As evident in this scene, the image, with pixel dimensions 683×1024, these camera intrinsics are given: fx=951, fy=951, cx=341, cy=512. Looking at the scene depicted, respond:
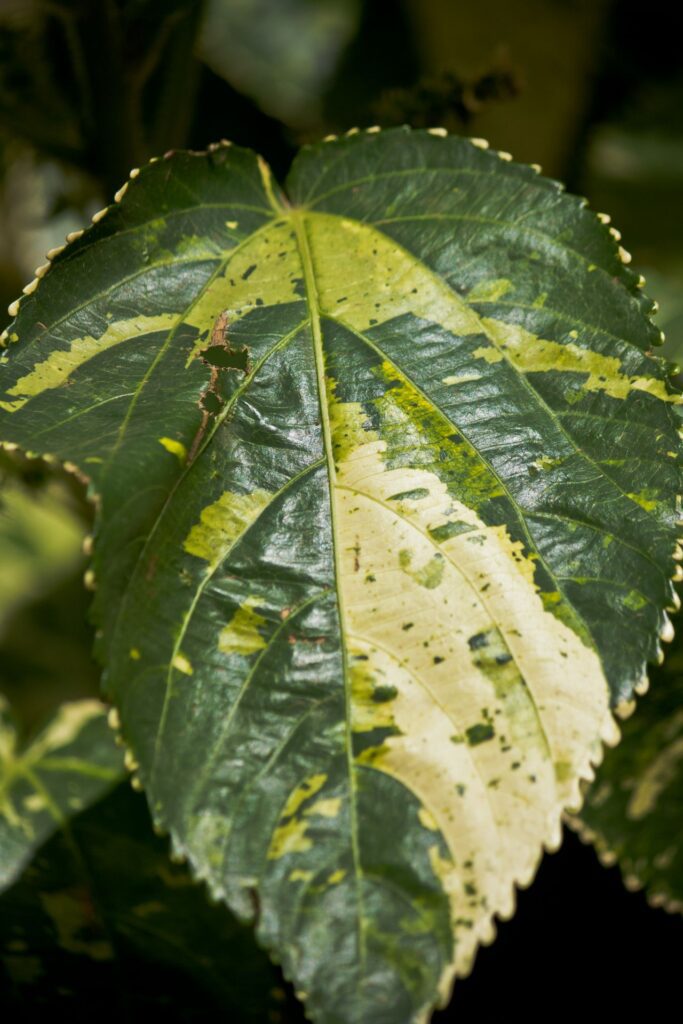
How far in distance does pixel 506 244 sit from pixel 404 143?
95 mm

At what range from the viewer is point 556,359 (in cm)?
47

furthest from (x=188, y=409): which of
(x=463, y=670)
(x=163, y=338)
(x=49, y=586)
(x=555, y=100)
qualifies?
(x=49, y=586)

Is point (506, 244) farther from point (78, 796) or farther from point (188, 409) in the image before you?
point (78, 796)

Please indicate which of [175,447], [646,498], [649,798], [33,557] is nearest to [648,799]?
[649,798]

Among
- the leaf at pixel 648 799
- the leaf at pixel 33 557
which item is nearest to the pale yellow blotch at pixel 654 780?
the leaf at pixel 648 799

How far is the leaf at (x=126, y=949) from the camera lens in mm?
637

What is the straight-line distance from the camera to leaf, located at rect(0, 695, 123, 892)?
670 millimetres

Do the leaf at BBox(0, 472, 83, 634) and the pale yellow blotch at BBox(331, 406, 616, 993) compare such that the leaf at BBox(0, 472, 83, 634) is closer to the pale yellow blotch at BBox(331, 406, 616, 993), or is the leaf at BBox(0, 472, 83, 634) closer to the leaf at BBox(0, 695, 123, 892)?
the leaf at BBox(0, 695, 123, 892)

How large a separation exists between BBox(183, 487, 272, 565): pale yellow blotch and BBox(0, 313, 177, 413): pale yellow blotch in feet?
0.35

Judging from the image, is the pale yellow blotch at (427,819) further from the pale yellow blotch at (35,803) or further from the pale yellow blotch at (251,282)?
the pale yellow blotch at (35,803)

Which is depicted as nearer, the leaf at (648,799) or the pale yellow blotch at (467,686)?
the pale yellow blotch at (467,686)

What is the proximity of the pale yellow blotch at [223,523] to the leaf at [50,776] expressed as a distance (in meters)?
0.35

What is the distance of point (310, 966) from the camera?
38 cm

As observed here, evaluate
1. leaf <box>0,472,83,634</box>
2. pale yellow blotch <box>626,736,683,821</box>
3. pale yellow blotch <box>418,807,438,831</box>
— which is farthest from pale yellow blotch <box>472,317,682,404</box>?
leaf <box>0,472,83,634</box>
